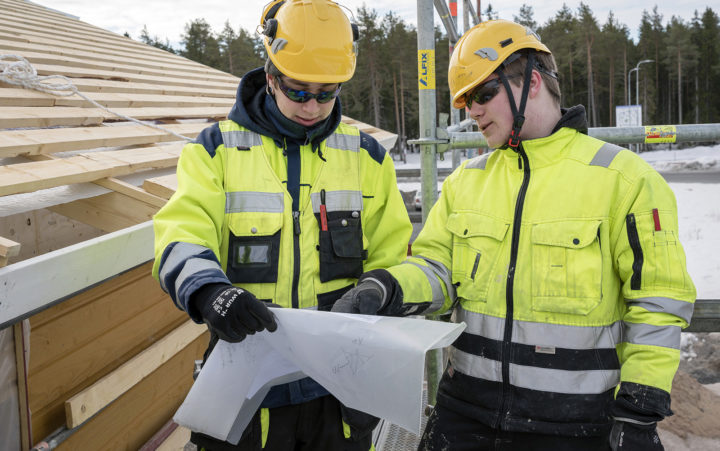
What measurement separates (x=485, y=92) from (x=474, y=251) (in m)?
0.61

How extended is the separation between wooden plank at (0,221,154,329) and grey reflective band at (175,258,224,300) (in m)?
0.59

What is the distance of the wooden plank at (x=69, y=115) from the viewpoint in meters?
3.10

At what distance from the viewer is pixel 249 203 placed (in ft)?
5.93

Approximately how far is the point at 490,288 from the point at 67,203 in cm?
218

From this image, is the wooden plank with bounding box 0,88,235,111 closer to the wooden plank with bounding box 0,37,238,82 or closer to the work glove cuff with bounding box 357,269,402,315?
the wooden plank with bounding box 0,37,238,82

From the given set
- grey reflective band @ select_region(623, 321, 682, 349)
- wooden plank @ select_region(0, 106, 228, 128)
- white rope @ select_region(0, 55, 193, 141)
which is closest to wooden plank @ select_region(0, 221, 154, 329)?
wooden plank @ select_region(0, 106, 228, 128)

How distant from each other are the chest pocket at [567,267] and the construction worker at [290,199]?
0.57 metres

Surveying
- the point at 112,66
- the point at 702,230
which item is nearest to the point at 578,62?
the point at 702,230

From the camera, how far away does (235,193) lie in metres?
1.82

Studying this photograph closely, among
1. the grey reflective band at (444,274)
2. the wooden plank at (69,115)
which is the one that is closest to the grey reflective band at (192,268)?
the grey reflective band at (444,274)

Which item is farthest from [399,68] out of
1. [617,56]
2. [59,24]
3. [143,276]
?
[143,276]

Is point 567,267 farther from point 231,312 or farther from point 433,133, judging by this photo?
point 433,133

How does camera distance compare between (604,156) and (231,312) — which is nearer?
(231,312)

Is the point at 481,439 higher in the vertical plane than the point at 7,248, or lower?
lower
